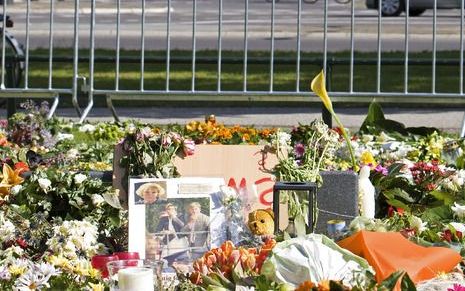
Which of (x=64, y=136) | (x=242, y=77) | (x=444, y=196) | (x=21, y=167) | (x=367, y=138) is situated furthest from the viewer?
(x=242, y=77)

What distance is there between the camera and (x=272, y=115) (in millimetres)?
11398

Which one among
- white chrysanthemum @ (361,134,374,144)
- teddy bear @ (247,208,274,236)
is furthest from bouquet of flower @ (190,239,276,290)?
white chrysanthemum @ (361,134,374,144)

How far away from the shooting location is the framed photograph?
14.9 ft

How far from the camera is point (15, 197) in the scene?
5.23 meters

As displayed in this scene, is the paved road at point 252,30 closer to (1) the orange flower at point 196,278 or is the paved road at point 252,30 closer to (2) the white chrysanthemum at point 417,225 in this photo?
(2) the white chrysanthemum at point 417,225

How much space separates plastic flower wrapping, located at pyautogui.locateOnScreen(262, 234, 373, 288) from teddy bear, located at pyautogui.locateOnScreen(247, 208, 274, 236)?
2.22 ft

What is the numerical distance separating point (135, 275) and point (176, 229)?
0.87 meters

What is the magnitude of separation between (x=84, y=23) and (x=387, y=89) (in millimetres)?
10571

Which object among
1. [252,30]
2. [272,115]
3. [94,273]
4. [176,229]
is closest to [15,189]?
[176,229]

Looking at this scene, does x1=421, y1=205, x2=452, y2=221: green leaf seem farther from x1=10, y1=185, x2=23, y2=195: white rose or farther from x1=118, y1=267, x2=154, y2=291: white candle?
x1=118, y1=267, x2=154, y2=291: white candle

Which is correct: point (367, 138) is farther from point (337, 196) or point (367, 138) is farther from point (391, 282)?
point (391, 282)

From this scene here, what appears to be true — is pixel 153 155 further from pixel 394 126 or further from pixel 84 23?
pixel 84 23

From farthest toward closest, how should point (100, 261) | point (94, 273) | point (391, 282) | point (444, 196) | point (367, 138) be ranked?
point (367, 138) < point (444, 196) < point (100, 261) < point (94, 273) < point (391, 282)

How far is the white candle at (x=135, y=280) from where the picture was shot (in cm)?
369
